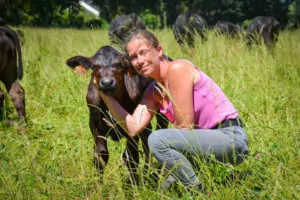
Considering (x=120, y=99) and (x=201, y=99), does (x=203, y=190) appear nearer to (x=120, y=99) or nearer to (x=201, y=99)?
(x=201, y=99)

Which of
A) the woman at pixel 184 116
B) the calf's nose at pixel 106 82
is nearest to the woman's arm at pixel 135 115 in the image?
the woman at pixel 184 116

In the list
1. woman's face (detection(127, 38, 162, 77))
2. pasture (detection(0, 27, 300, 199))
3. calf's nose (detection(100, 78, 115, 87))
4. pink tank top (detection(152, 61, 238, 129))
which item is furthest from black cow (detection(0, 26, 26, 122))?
pink tank top (detection(152, 61, 238, 129))

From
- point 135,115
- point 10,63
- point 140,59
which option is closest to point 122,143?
point 135,115

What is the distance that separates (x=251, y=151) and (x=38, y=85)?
3.77 meters

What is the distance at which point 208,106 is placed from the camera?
10.6 ft

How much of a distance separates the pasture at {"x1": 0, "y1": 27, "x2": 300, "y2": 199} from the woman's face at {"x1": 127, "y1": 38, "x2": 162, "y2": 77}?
68 cm

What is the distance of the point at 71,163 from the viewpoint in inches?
141

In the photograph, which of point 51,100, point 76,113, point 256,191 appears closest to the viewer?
point 256,191

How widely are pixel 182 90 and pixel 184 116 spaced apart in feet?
0.56

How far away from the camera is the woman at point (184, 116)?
9.94 ft

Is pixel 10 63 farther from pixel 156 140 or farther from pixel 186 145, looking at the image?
pixel 186 145

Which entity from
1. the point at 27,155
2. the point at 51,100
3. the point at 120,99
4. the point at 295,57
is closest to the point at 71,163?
the point at 27,155

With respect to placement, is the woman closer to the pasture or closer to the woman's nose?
the woman's nose

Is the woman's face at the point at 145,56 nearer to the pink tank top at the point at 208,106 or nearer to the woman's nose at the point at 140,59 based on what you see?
the woman's nose at the point at 140,59
